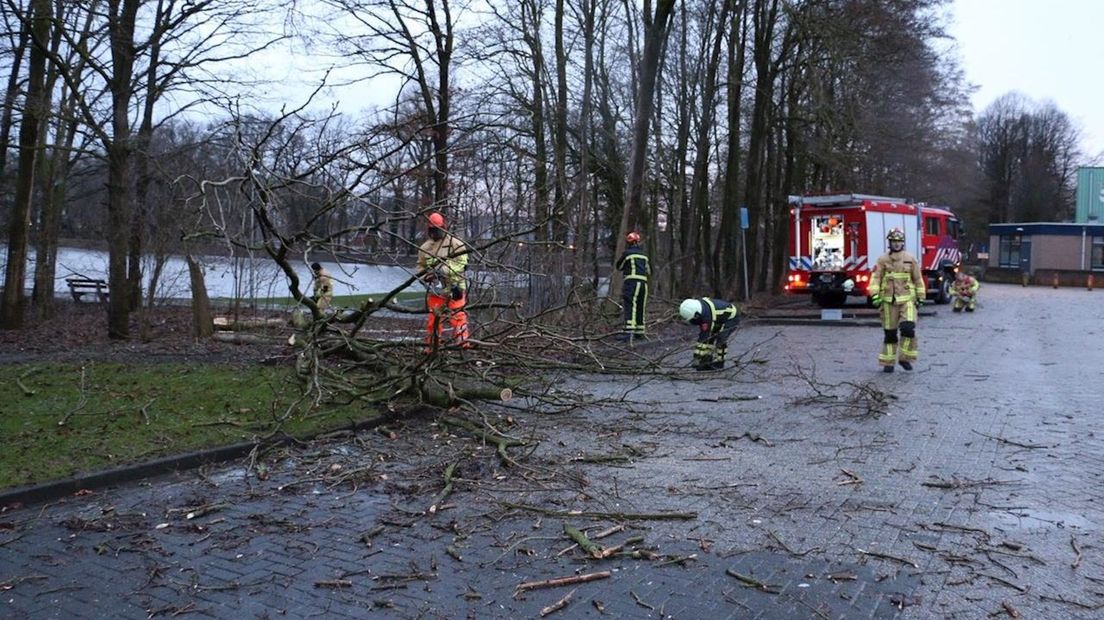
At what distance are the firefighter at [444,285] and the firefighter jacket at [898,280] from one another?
563cm

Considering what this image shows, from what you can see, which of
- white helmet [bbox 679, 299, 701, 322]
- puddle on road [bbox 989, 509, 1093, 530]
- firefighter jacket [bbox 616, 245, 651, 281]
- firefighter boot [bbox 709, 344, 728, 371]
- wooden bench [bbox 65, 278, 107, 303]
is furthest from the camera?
wooden bench [bbox 65, 278, 107, 303]

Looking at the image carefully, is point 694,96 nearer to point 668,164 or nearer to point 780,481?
point 668,164

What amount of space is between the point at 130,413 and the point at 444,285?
3184mm

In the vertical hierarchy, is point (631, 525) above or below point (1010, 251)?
below

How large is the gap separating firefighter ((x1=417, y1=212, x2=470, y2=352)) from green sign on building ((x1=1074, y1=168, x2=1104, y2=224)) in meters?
60.2

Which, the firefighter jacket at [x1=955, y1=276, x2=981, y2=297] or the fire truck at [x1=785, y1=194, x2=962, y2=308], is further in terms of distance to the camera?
the firefighter jacket at [x1=955, y1=276, x2=981, y2=297]

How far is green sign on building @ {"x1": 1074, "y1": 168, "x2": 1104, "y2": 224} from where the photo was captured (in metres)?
59.8

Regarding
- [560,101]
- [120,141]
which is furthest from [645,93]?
[120,141]

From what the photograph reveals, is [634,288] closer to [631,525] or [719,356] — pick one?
[719,356]

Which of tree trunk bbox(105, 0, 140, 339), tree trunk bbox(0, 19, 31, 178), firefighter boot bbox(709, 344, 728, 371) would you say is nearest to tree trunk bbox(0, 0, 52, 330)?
tree trunk bbox(0, 19, 31, 178)

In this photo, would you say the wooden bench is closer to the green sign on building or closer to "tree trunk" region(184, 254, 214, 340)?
"tree trunk" region(184, 254, 214, 340)

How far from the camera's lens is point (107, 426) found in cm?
784

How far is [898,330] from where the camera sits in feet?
40.9

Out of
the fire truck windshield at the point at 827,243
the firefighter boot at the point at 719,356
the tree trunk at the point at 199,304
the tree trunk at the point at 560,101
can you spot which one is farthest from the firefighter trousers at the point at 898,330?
the fire truck windshield at the point at 827,243
